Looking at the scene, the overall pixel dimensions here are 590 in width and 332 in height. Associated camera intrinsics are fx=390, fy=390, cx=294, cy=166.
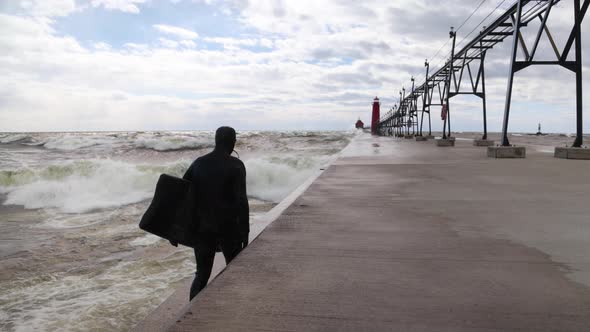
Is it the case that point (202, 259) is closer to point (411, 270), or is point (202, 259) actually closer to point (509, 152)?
point (411, 270)

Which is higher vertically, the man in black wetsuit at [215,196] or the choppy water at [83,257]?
the man in black wetsuit at [215,196]

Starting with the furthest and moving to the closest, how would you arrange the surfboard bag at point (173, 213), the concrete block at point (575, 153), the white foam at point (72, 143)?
the white foam at point (72, 143) → the concrete block at point (575, 153) → the surfboard bag at point (173, 213)

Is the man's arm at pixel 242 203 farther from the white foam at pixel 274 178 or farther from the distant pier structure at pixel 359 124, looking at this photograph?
the distant pier structure at pixel 359 124

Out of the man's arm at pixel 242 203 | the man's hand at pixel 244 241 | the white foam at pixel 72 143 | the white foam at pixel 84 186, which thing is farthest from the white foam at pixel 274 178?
the white foam at pixel 72 143

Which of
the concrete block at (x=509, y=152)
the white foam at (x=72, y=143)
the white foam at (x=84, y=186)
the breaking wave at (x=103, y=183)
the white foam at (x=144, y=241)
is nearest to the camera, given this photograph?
the white foam at (x=144, y=241)

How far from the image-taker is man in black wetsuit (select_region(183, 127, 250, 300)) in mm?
3246

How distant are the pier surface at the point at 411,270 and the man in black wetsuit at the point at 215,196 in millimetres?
286

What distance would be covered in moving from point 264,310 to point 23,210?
13046 millimetres

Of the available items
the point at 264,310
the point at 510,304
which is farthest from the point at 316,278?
the point at 510,304

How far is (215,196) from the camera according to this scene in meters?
3.24

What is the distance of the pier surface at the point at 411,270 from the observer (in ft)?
7.65

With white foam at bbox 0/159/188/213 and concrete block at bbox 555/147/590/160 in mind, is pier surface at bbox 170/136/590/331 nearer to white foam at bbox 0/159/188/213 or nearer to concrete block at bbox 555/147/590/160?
concrete block at bbox 555/147/590/160

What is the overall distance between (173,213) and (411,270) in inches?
78.2

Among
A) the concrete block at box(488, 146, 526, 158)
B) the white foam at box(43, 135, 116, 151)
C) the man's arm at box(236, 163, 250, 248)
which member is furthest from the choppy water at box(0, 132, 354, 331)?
the white foam at box(43, 135, 116, 151)
